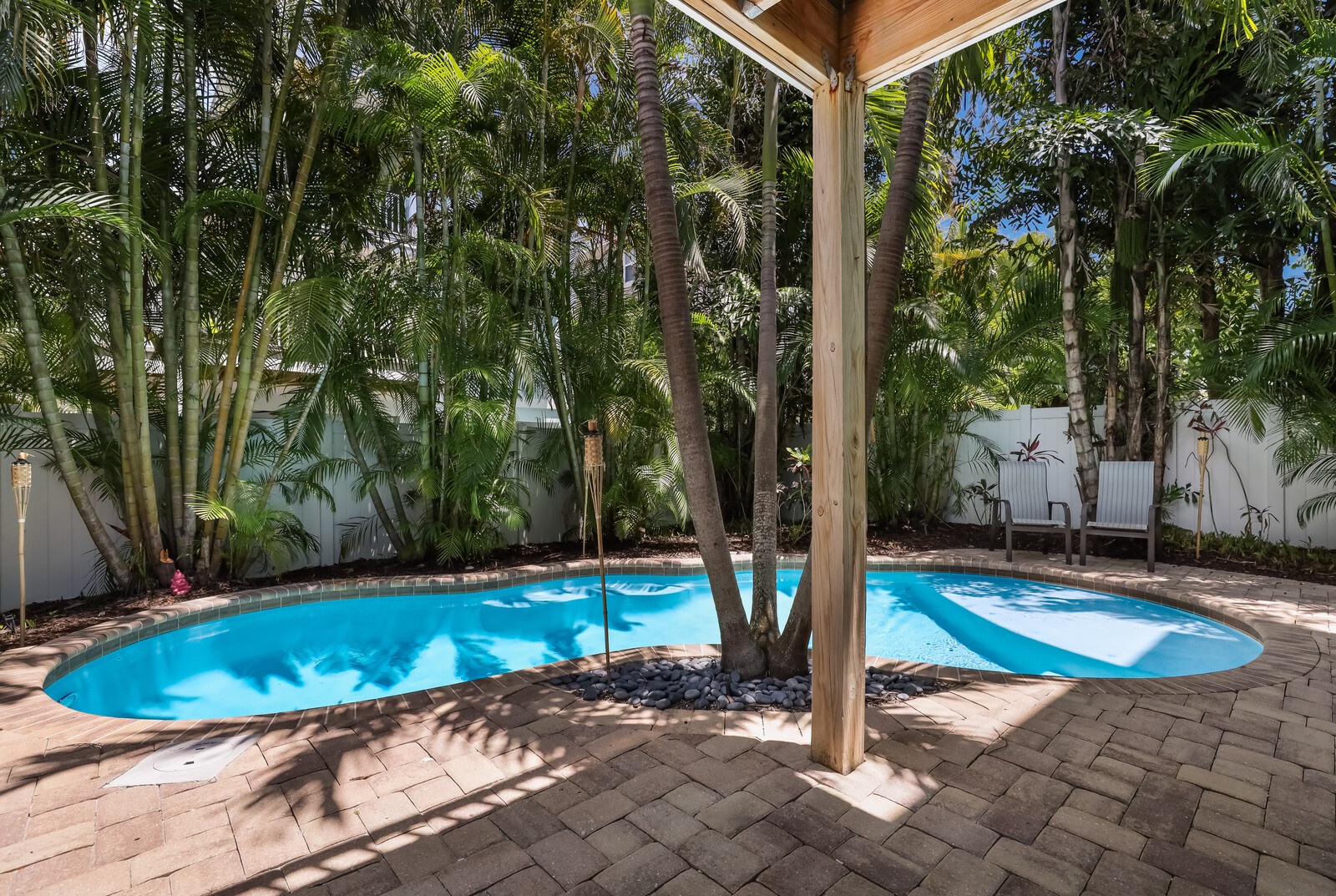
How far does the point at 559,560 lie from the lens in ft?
21.1

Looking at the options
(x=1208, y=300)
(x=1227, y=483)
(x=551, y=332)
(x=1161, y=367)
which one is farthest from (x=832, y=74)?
Result: (x=1208, y=300)

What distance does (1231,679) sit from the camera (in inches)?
121

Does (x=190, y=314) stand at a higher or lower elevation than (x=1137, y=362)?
higher

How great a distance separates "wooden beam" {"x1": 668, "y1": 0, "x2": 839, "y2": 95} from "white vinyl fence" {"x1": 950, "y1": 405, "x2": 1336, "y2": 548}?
249 inches

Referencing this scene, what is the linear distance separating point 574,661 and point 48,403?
3.90 meters

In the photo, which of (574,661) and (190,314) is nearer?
(574,661)

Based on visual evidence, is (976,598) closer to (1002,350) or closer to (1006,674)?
(1006,674)

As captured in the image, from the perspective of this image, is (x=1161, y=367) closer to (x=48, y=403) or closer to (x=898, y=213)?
(x=898, y=213)

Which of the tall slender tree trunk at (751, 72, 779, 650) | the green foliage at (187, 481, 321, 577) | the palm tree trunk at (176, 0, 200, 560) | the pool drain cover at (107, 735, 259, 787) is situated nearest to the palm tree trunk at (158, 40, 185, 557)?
the palm tree trunk at (176, 0, 200, 560)

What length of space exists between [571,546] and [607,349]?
7.30 feet

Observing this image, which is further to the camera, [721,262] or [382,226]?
[721,262]

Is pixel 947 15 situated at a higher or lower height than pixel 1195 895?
higher

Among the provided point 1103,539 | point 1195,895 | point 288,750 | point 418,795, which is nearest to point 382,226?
point 288,750

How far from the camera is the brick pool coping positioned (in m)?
2.78
